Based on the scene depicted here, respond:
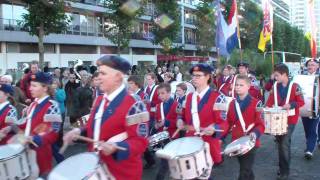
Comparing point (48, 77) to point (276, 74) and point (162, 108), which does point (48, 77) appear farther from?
point (276, 74)

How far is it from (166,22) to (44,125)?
98.5 feet

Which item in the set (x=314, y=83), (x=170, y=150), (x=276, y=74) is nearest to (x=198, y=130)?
(x=170, y=150)

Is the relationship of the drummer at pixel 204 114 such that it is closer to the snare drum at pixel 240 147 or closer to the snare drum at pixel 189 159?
the snare drum at pixel 189 159

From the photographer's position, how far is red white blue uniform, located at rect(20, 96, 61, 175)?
15.2 feet

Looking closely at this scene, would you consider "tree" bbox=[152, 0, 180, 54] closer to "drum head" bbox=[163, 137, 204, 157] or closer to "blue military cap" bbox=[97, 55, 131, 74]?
"drum head" bbox=[163, 137, 204, 157]

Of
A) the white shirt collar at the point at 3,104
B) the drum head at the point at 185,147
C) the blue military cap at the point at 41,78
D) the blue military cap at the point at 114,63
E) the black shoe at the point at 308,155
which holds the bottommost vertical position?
the black shoe at the point at 308,155

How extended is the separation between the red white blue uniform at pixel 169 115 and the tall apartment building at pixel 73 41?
2135 centimetres

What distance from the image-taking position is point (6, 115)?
536cm

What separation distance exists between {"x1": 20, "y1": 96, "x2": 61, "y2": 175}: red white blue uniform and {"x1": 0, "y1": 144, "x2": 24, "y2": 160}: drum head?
0.23 metres

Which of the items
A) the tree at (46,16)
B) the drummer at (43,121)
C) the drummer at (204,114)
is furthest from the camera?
the tree at (46,16)

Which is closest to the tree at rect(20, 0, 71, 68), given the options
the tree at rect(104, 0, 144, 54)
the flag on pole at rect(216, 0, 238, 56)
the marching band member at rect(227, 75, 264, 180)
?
the tree at rect(104, 0, 144, 54)

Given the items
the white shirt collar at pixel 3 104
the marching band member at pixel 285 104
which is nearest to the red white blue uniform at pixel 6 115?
the white shirt collar at pixel 3 104

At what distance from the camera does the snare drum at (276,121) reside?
6.76 m

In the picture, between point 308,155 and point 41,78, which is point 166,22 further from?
point 41,78
